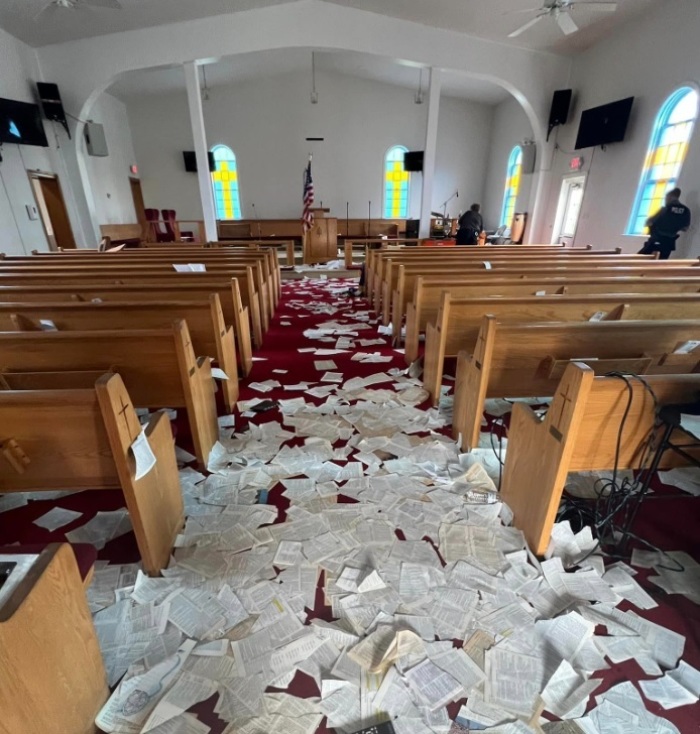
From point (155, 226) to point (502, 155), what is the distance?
1069 cm

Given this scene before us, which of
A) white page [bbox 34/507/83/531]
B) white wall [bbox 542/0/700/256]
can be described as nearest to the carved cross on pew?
white page [bbox 34/507/83/531]

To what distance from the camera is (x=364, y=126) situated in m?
12.6

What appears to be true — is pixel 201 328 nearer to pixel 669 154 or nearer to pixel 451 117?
pixel 669 154

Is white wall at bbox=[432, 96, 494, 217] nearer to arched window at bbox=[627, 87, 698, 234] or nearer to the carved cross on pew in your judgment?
arched window at bbox=[627, 87, 698, 234]

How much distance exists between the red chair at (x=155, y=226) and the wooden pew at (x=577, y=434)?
11526 millimetres

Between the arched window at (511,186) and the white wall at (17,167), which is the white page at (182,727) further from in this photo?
the arched window at (511,186)

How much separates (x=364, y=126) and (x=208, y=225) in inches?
284

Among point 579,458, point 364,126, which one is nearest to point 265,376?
point 579,458

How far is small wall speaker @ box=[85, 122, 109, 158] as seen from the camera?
8.13 m

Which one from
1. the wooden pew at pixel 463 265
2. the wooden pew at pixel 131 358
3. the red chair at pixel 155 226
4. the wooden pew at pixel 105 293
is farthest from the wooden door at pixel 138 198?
the wooden pew at pixel 131 358

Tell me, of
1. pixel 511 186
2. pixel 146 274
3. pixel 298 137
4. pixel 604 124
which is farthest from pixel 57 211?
pixel 511 186

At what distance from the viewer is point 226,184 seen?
12984 mm

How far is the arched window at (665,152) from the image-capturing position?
5.96 metres

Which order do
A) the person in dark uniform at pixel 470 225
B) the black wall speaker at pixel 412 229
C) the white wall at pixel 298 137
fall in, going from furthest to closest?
the white wall at pixel 298 137 < the black wall speaker at pixel 412 229 < the person in dark uniform at pixel 470 225
